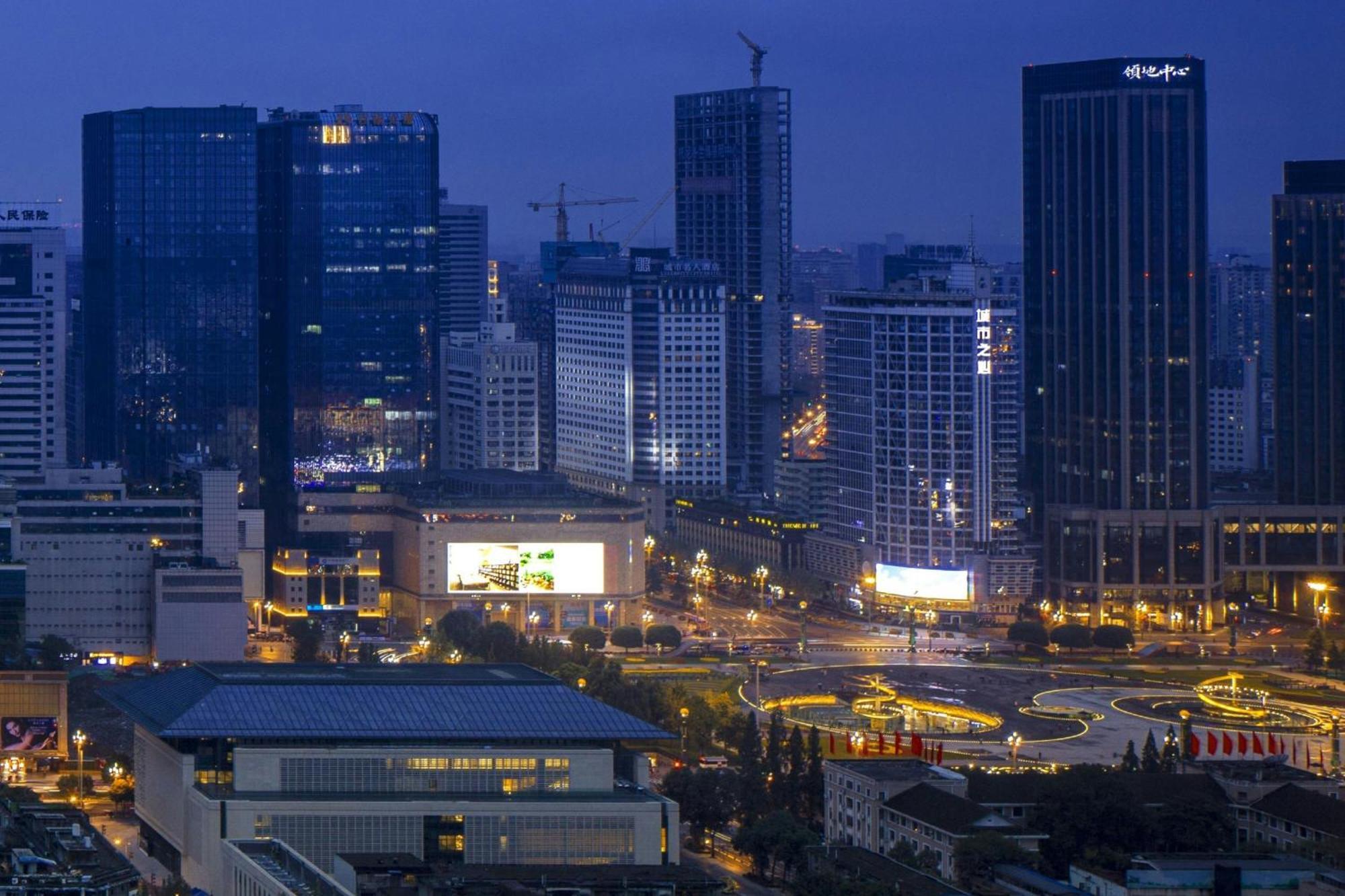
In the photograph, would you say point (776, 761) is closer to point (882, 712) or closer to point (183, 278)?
point (882, 712)

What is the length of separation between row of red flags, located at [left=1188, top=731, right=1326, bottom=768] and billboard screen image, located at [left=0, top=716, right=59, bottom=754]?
2554 cm

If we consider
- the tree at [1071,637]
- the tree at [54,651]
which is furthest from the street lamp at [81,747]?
the tree at [1071,637]

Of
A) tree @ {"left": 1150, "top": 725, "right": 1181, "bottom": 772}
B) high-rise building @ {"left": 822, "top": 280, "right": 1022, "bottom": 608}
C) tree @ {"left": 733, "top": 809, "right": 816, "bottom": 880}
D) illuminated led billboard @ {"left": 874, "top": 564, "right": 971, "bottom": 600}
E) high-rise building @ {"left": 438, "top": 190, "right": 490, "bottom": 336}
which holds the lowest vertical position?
tree @ {"left": 733, "top": 809, "right": 816, "bottom": 880}

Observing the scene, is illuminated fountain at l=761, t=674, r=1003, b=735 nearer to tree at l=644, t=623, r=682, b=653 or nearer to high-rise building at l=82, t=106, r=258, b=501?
tree at l=644, t=623, r=682, b=653

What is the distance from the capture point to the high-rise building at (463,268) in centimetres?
16375

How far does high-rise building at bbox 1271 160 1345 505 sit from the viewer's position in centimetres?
11406

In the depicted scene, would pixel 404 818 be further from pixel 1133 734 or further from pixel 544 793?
pixel 1133 734

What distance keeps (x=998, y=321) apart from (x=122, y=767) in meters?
44.7

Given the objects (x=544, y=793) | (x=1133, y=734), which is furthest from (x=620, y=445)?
(x=544, y=793)

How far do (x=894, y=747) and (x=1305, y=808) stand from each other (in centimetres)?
1473

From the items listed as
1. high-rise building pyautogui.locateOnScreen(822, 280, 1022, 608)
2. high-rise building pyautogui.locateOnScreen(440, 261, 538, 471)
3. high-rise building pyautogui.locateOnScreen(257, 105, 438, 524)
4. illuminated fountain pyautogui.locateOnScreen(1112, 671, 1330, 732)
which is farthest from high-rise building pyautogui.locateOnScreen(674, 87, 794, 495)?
illuminated fountain pyautogui.locateOnScreen(1112, 671, 1330, 732)

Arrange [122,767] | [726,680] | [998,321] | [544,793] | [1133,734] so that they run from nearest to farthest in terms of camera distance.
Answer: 1. [544,793]
2. [122,767]
3. [1133,734]
4. [726,680]
5. [998,321]

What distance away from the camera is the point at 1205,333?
4360 inches

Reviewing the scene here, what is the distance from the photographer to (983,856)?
5975cm
